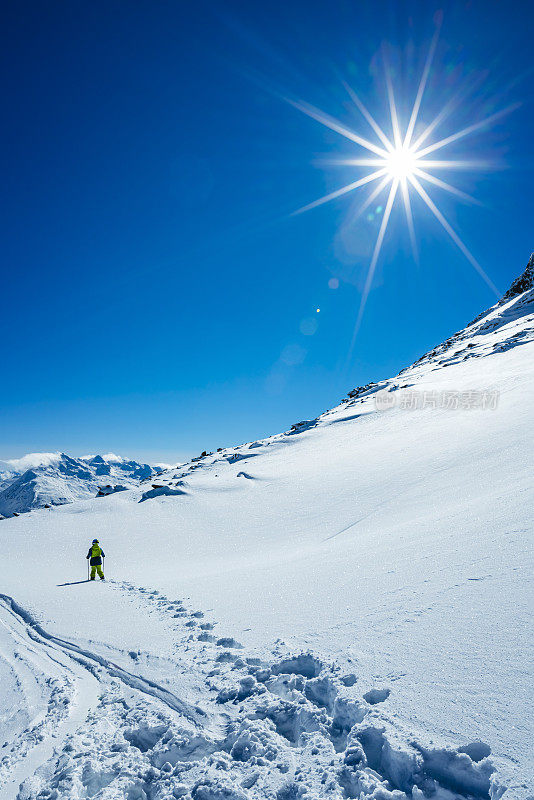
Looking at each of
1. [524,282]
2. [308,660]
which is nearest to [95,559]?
[308,660]

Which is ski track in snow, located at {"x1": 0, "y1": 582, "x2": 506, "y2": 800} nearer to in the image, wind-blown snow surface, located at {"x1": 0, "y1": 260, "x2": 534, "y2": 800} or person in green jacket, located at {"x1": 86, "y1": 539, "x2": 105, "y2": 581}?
wind-blown snow surface, located at {"x1": 0, "y1": 260, "x2": 534, "y2": 800}

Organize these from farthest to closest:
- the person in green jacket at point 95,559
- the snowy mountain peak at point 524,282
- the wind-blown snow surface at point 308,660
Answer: the snowy mountain peak at point 524,282, the person in green jacket at point 95,559, the wind-blown snow surface at point 308,660

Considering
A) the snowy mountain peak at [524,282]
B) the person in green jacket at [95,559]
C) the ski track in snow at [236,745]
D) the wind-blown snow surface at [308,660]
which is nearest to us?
the ski track in snow at [236,745]

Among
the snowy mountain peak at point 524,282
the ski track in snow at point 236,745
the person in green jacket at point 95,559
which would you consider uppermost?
the snowy mountain peak at point 524,282

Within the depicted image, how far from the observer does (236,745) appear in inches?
157

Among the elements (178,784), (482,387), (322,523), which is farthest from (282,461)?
(178,784)

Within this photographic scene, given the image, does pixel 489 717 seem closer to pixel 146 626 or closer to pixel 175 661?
pixel 175 661

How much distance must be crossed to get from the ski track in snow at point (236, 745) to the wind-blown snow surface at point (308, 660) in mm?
19

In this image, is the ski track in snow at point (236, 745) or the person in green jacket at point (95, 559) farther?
the person in green jacket at point (95, 559)

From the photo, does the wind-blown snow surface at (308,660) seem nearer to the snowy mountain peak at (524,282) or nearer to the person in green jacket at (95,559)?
the person in green jacket at (95,559)

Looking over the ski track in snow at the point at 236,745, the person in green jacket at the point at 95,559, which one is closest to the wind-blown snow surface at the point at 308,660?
the ski track in snow at the point at 236,745

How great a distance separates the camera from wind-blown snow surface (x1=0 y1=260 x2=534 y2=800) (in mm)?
3428

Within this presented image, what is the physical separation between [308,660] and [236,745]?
1315 mm

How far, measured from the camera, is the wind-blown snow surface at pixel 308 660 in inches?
135
